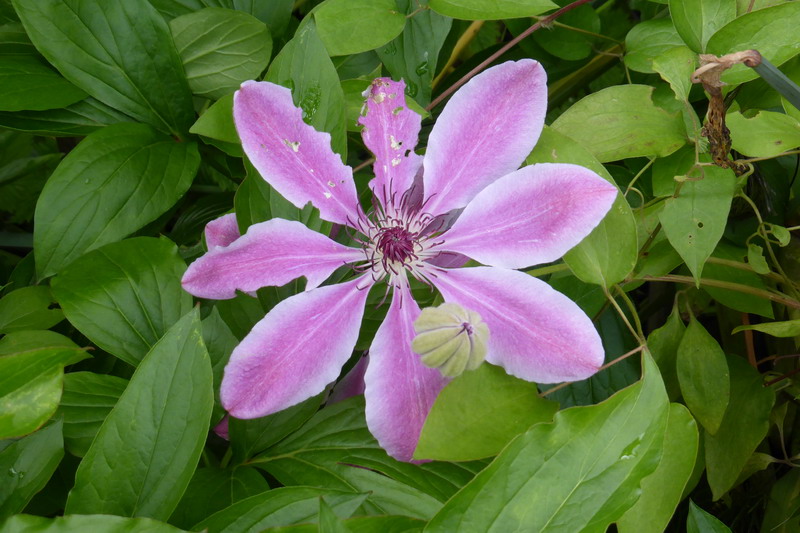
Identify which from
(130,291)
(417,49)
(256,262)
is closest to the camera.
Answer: (256,262)

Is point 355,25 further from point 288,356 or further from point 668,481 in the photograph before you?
point 668,481

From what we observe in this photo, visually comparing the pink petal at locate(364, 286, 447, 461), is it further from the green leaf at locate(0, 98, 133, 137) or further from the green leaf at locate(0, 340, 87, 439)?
the green leaf at locate(0, 98, 133, 137)

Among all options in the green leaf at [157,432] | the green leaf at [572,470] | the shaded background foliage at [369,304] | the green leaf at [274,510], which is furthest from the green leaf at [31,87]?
the green leaf at [572,470]

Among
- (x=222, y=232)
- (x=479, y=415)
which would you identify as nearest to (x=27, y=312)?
(x=222, y=232)

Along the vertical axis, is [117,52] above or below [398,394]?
above

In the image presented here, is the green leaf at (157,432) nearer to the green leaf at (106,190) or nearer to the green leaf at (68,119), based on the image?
the green leaf at (106,190)

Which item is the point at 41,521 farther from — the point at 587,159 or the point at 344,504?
the point at 587,159
